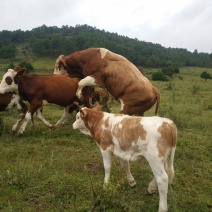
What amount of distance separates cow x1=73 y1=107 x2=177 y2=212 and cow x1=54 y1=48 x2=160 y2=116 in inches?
63.0

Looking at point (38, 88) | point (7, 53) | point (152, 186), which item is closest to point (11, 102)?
point (38, 88)

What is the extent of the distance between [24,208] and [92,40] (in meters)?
85.9

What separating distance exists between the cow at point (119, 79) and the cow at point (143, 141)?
1601 mm

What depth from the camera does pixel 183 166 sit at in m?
6.53

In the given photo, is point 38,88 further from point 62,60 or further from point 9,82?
point 62,60

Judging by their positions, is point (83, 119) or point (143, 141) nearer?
point (143, 141)

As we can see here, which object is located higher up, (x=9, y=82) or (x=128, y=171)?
(x=9, y=82)

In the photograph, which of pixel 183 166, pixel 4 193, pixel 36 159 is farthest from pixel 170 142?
pixel 36 159

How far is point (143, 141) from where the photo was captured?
14.5 ft

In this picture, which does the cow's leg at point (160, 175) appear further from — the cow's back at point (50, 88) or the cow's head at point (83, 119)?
the cow's back at point (50, 88)

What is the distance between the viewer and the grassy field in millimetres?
4689

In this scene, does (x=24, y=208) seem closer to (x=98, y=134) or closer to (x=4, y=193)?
(x=4, y=193)

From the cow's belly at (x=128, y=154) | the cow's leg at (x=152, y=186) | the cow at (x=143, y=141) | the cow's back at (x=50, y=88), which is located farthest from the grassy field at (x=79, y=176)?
the cow's back at (x=50, y=88)

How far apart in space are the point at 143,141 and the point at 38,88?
16.1 ft
